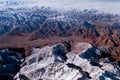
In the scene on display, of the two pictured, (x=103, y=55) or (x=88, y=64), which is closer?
(x=88, y=64)

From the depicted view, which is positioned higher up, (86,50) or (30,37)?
(86,50)

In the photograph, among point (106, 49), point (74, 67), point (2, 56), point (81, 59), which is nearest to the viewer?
point (74, 67)

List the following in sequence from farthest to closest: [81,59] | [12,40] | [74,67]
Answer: [12,40] → [81,59] → [74,67]

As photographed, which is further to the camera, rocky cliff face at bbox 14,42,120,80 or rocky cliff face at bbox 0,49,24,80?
rocky cliff face at bbox 0,49,24,80

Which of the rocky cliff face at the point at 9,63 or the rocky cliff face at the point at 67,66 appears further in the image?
the rocky cliff face at the point at 9,63

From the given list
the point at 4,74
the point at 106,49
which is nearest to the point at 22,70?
the point at 4,74

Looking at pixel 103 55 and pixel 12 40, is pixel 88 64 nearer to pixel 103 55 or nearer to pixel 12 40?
pixel 103 55

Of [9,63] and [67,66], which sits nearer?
[67,66]

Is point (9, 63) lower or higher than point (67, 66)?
lower
